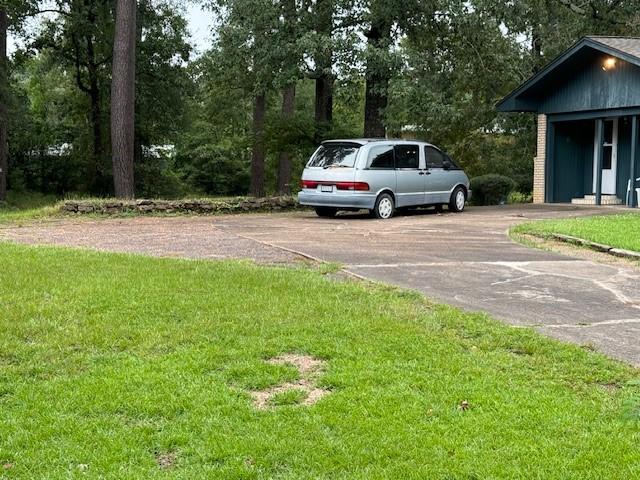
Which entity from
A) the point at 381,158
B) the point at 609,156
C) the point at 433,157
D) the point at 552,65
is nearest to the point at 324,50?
the point at 433,157

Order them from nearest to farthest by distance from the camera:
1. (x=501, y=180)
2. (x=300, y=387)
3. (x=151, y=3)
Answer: (x=300, y=387) < (x=501, y=180) < (x=151, y=3)

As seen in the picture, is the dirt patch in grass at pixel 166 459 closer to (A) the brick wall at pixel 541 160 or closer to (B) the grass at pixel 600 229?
(B) the grass at pixel 600 229

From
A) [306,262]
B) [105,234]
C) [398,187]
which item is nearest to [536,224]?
[398,187]

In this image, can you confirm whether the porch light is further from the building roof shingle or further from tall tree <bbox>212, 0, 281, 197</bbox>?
tall tree <bbox>212, 0, 281, 197</bbox>

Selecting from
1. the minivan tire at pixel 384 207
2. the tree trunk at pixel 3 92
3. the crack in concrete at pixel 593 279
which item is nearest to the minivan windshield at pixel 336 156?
the minivan tire at pixel 384 207

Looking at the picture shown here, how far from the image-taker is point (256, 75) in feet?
69.3

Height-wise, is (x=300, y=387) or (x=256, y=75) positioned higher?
(x=256, y=75)

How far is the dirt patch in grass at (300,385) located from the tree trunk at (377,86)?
14679 mm

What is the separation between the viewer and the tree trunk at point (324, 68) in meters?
18.9

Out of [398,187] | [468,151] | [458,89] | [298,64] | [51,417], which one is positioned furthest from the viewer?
[468,151]

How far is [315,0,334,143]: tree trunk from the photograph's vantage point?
18.9m

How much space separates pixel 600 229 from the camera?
12203mm

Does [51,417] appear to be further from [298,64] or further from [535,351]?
[298,64]

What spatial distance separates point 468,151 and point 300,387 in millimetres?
28560
